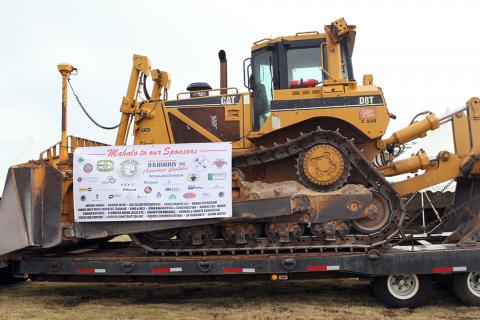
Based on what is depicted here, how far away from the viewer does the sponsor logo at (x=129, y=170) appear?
298 inches

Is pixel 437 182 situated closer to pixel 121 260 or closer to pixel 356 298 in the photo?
pixel 356 298

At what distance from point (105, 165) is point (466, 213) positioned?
20.5 feet

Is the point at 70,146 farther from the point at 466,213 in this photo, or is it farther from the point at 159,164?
the point at 466,213

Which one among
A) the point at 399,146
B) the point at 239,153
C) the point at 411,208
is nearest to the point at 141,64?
the point at 239,153

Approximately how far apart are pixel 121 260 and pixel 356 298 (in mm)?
3780

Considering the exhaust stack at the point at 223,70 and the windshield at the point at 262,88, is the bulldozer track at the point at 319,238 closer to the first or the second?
the windshield at the point at 262,88

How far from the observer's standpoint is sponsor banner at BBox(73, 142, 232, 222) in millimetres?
7445

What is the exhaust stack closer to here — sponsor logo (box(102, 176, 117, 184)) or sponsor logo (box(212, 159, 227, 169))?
sponsor logo (box(212, 159, 227, 169))

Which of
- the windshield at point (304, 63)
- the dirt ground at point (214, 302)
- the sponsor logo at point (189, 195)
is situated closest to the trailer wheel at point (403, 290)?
the dirt ground at point (214, 302)

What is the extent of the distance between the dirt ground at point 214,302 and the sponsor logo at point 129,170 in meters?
1.99

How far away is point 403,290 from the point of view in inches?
285

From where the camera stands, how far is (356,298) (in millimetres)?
7848

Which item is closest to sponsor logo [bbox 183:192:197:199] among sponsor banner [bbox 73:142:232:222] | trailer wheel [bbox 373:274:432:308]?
sponsor banner [bbox 73:142:232:222]

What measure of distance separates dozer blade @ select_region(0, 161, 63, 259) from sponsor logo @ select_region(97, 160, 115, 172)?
651 mm
